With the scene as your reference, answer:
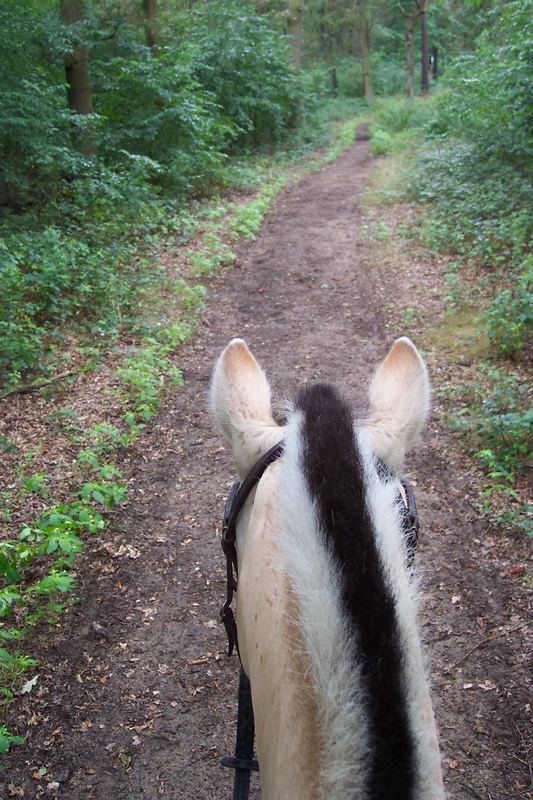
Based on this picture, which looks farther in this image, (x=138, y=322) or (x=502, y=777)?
(x=138, y=322)

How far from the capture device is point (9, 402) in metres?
5.64

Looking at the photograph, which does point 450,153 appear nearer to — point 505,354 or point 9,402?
point 505,354

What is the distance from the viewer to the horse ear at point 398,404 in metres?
1.53

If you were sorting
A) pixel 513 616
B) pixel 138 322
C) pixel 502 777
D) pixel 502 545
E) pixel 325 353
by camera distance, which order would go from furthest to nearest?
pixel 138 322
pixel 325 353
pixel 502 545
pixel 513 616
pixel 502 777

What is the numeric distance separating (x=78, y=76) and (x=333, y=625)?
12.0 metres

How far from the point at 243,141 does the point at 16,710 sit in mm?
19332

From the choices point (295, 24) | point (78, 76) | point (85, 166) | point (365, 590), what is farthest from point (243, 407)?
point (295, 24)

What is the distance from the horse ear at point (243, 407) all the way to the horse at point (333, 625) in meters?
0.16

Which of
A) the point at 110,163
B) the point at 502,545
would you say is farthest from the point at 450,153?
the point at 502,545

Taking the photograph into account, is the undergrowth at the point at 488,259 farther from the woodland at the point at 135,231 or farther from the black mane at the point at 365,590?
the black mane at the point at 365,590

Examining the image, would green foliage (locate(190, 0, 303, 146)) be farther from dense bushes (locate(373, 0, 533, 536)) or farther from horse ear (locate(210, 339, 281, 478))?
horse ear (locate(210, 339, 281, 478))

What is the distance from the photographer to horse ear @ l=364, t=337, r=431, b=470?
1.53m

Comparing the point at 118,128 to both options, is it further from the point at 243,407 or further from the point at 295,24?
the point at 295,24

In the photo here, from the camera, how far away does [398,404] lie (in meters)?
1.69
